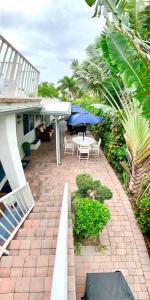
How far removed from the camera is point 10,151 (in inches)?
227

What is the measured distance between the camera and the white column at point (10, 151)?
5.52 m

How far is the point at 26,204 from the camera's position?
611cm

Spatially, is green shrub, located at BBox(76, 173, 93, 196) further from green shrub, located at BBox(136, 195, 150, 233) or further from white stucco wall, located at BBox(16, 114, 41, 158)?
white stucco wall, located at BBox(16, 114, 41, 158)

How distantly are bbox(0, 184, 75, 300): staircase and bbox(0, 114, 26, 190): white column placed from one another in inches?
57.7

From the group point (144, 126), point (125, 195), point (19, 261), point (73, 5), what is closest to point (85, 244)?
point (19, 261)

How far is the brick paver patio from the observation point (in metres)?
3.55

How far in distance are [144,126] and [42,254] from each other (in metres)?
5.78

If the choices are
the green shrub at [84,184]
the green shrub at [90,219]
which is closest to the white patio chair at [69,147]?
the green shrub at [84,184]

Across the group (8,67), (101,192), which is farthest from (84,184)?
(8,67)

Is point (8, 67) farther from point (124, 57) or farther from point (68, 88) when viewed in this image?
point (68, 88)

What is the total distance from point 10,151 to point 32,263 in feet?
10.3

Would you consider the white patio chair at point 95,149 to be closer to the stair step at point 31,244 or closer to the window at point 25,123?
the window at point 25,123

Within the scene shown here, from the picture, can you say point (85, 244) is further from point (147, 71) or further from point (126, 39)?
point (126, 39)

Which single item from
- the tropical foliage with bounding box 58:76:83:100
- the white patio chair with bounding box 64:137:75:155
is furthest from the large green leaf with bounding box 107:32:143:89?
the tropical foliage with bounding box 58:76:83:100
